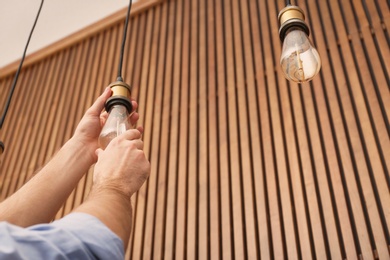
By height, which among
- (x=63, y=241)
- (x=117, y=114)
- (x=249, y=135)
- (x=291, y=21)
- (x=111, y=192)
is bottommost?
(x=63, y=241)

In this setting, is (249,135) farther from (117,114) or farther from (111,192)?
(111,192)

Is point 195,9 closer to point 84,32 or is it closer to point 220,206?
point 84,32

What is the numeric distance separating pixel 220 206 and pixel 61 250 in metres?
2.27

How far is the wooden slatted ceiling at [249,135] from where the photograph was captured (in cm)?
266

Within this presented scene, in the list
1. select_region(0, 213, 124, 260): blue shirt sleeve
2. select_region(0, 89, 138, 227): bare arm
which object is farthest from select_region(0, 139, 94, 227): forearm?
select_region(0, 213, 124, 260): blue shirt sleeve

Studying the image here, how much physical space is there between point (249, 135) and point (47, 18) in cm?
289

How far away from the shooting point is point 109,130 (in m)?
1.27

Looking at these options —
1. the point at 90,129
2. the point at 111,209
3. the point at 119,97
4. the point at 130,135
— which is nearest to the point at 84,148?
the point at 90,129

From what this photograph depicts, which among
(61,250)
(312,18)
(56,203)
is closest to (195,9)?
(312,18)

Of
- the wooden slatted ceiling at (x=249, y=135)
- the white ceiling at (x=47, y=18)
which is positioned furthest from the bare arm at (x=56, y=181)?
the white ceiling at (x=47, y=18)

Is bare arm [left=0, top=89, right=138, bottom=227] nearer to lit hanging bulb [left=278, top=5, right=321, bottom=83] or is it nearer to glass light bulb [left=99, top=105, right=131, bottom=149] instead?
glass light bulb [left=99, top=105, right=131, bottom=149]

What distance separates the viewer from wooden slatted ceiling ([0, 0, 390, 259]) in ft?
8.73

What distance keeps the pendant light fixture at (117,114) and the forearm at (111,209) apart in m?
0.24

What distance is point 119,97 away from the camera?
1.38 meters
